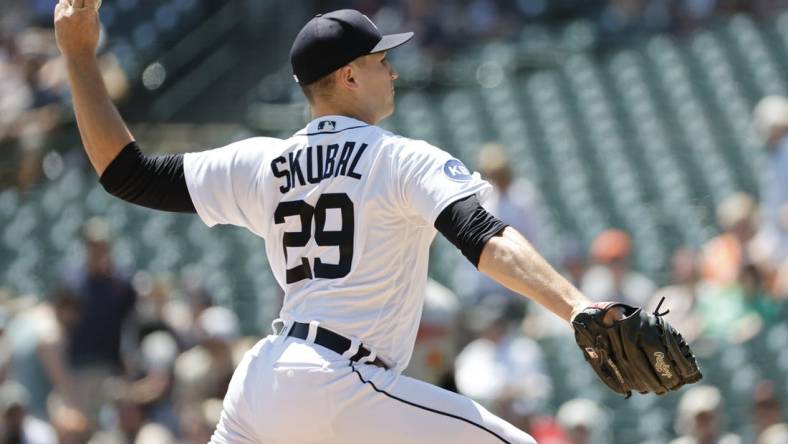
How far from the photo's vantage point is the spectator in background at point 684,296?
8.30 metres

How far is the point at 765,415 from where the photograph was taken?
22.6 feet

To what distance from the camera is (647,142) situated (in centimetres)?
1238

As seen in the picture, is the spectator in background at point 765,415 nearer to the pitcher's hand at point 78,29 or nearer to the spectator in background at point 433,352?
the spectator in background at point 433,352

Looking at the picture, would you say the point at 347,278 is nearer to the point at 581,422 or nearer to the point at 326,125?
the point at 326,125

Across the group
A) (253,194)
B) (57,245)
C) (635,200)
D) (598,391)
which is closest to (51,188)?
(57,245)

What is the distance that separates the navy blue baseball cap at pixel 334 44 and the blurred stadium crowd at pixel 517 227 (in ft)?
7.33

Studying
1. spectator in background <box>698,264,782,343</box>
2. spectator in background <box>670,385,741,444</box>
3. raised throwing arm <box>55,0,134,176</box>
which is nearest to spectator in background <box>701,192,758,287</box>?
spectator in background <box>698,264,782,343</box>

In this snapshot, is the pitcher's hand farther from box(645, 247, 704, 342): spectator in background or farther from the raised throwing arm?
box(645, 247, 704, 342): spectator in background

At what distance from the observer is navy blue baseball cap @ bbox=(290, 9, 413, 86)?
3.60m

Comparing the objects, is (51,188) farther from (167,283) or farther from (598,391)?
(598,391)

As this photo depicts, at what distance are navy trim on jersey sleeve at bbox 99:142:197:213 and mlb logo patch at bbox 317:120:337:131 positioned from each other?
391 millimetres

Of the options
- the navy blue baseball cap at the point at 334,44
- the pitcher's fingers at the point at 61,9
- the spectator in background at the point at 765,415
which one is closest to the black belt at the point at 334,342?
the navy blue baseball cap at the point at 334,44

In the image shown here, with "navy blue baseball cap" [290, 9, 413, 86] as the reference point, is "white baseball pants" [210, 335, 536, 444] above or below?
below

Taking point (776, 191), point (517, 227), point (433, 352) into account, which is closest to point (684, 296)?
point (776, 191)
